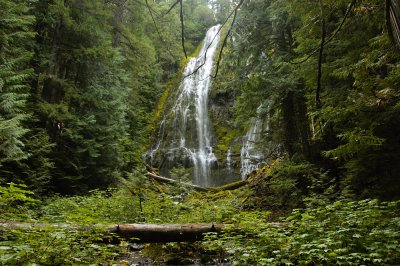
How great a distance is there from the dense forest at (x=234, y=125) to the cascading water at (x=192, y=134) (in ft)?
3.20

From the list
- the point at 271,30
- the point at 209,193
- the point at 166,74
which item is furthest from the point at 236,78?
the point at 166,74

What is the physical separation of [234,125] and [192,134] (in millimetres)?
10258

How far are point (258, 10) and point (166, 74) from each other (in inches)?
765

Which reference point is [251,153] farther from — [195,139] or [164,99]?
[164,99]

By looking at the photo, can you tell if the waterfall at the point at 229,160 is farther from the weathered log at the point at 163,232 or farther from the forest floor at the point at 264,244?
the weathered log at the point at 163,232

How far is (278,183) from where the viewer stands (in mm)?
7926

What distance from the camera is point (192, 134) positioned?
21.0m

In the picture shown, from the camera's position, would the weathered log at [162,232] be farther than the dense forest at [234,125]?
Yes

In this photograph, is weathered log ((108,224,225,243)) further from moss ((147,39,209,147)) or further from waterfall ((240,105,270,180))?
moss ((147,39,209,147))

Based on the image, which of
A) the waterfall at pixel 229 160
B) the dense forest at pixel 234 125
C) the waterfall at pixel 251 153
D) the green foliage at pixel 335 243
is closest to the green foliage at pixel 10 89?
the dense forest at pixel 234 125

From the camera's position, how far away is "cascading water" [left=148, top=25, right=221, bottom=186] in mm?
18612

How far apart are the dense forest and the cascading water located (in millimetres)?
977

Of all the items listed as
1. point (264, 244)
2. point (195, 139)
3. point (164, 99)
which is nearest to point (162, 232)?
point (264, 244)

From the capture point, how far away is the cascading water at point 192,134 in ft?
61.1
